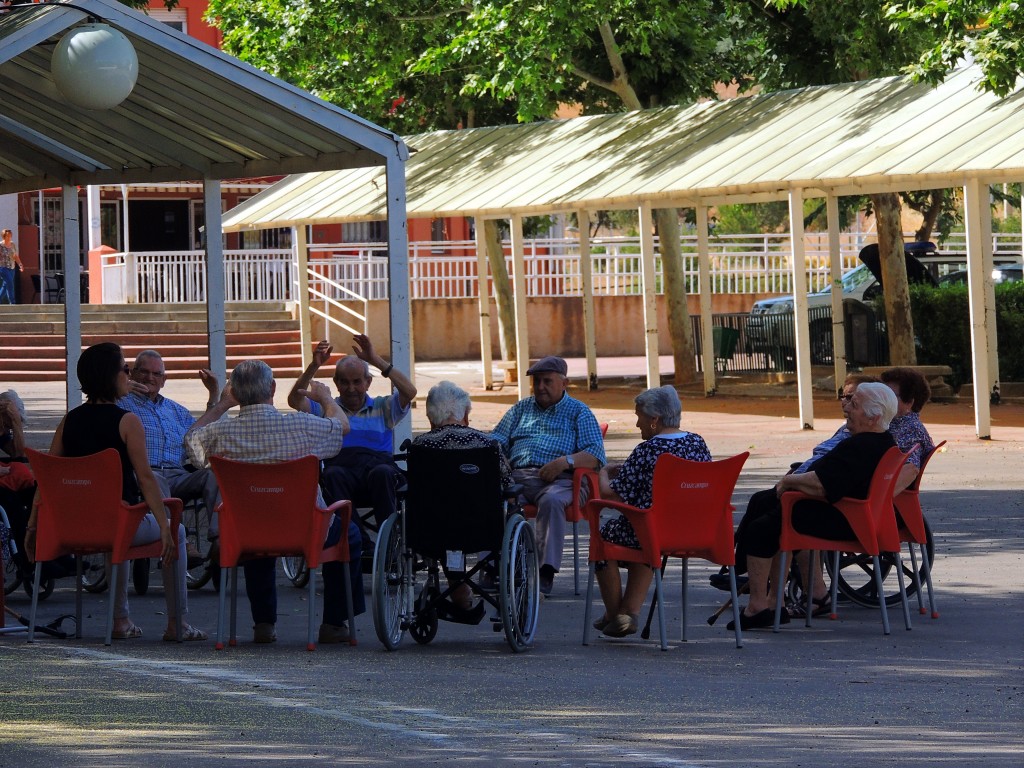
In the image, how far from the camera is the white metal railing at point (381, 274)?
32688 mm

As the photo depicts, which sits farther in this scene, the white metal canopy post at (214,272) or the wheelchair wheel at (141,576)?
the white metal canopy post at (214,272)

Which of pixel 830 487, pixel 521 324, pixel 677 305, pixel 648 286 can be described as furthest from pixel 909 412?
pixel 677 305

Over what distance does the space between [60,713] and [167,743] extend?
0.67 m

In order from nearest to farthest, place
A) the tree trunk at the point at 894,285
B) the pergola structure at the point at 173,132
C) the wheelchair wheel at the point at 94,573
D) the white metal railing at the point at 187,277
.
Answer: the wheelchair wheel at the point at 94,573 < the pergola structure at the point at 173,132 < the tree trunk at the point at 894,285 < the white metal railing at the point at 187,277

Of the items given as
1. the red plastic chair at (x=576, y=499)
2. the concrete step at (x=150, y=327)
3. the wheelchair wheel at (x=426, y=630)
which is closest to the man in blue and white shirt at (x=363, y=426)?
the red plastic chair at (x=576, y=499)

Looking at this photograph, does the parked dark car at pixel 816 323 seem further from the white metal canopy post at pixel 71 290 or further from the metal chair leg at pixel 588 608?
the metal chair leg at pixel 588 608

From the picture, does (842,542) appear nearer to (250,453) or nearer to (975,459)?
(250,453)

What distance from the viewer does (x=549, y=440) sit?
31.2 ft

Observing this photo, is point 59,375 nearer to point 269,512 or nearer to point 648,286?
point 648,286

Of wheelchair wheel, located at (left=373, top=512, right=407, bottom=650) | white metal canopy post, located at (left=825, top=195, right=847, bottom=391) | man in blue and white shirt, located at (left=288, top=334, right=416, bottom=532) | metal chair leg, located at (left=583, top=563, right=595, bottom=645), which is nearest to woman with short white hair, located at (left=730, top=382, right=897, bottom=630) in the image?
metal chair leg, located at (left=583, top=563, right=595, bottom=645)

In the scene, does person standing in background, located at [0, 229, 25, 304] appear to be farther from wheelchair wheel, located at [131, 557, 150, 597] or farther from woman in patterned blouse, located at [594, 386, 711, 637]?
woman in patterned blouse, located at [594, 386, 711, 637]

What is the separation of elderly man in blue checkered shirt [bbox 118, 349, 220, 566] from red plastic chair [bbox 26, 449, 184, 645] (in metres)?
1.44

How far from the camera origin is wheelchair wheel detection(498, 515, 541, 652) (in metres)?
7.65

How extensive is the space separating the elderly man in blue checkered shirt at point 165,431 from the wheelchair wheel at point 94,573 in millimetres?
504
